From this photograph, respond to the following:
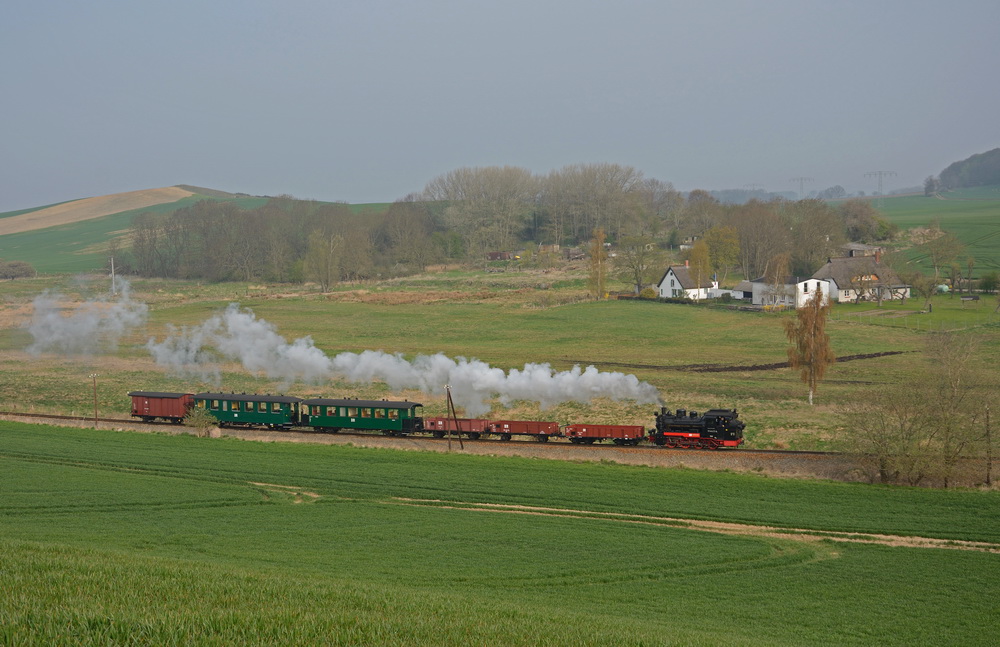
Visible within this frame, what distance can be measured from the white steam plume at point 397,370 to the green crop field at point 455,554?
29.4 feet

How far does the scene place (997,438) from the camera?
39.1 m

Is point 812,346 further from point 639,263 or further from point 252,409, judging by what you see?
point 639,263

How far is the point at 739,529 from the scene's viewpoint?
3050 cm

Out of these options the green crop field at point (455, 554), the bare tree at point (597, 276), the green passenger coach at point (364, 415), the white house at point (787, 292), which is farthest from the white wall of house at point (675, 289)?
the green crop field at point (455, 554)

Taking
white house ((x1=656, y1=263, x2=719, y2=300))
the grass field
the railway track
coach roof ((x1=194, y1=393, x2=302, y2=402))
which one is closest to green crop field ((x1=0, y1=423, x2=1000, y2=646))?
the railway track

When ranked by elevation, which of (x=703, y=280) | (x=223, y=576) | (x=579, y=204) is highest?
(x=579, y=204)

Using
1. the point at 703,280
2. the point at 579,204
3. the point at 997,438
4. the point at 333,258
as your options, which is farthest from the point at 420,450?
the point at 579,204

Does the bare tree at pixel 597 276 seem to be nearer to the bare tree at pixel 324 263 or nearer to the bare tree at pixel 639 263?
the bare tree at pixel 639 263

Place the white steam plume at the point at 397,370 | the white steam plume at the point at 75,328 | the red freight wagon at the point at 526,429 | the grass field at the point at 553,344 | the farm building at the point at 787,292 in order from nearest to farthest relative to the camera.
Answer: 1. the red freight wagon at the point at 526,429
2. the white steam plume at the point at 397,370
3. the grass field at the point at 553,344
4. the white steam plume at the point at 75,328
5. the farm building at the point at 787,292

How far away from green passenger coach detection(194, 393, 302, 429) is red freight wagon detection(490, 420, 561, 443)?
514 inches

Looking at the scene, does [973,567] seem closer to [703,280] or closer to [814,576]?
[814,576]

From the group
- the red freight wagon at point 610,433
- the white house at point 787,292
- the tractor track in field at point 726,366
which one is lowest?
the red freight wagon at point 610,433

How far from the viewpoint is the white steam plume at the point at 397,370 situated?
49562 mm

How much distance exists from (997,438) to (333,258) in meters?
108
